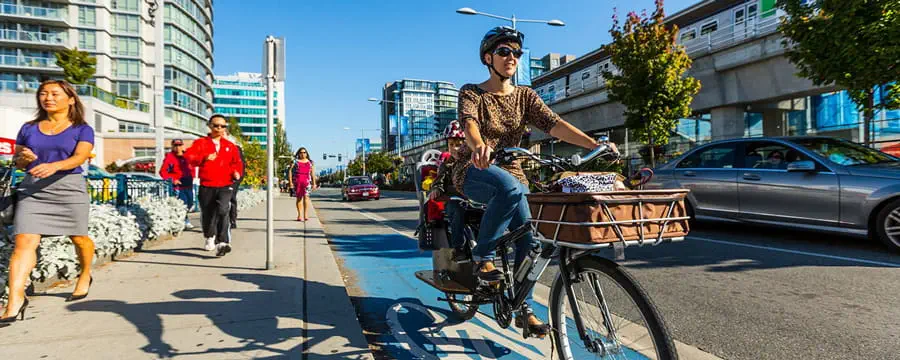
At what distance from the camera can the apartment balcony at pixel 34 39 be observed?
A: 50.0 meters

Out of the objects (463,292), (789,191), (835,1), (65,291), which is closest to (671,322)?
(463,292)

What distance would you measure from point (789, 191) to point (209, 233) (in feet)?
24.8

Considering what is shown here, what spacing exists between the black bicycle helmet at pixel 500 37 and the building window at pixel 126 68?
6754 cm

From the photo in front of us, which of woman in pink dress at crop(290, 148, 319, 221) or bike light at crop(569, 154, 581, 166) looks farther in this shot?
woman in pink dress at crop(290, 148, 319, 221)

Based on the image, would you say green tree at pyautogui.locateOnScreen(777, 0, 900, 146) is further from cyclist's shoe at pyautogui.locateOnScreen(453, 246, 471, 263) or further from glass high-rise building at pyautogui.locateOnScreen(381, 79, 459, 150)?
glass high-rise building at pyautogui.locateOnScreen(381, 79, 459, 150)

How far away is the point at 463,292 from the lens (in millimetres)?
2945

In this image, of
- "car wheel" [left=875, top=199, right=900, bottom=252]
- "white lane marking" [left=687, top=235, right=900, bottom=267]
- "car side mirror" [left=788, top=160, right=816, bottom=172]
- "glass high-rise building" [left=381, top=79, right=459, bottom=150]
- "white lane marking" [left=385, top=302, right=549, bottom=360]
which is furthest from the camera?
"glass high-rise building" [left=381, top=79, right=459, bottom=150]

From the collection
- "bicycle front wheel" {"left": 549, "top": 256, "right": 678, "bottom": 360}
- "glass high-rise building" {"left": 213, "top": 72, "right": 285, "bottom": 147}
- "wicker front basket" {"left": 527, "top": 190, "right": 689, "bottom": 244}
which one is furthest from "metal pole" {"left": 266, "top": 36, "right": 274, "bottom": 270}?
"glass high-rise building" {"left": 213, "top": 72, "right": 285, "bottom": 147}

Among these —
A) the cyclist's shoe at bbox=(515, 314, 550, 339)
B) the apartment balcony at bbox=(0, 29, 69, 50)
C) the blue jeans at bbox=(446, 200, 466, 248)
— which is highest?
the apartment balcony at bbox=(0, 29, 69, 50)

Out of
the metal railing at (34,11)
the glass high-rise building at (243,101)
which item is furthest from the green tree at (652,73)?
the glass high-rise building at (243,101)

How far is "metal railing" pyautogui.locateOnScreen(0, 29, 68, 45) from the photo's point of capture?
5000cm

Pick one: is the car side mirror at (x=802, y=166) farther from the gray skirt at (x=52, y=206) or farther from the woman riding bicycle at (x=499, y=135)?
the gray skirt at (x=52, y=206)

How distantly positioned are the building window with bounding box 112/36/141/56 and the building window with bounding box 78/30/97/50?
245 cm

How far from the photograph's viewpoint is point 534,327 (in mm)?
2393
